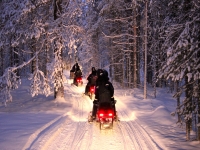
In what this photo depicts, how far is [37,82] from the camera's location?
14328mm

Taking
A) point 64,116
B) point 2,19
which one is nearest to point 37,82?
point 64,116

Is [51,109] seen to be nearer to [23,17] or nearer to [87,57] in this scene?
[23,17]

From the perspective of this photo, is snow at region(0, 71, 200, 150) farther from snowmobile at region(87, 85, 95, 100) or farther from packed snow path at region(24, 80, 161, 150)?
snowmobile at region(87, 85, 95, 100)

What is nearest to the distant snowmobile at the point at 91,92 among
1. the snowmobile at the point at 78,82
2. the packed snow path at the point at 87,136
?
the packed snow path at the point at 87,136

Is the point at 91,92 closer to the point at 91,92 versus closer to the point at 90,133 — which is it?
the point at 91,92

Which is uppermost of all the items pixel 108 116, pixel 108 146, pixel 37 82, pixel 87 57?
pixel 87 57

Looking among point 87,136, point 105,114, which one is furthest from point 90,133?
point 105,114

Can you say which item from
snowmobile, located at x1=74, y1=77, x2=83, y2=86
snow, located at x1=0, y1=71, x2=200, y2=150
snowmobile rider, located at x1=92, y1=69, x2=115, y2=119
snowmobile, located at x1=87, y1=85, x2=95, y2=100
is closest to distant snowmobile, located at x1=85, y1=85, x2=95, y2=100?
snowmobile, located at x1=87, y1=85, x2=95, y2=100

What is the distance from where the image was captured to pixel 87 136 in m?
8.60

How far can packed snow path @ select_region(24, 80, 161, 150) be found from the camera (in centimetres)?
738

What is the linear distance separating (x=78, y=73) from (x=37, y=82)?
11175mm

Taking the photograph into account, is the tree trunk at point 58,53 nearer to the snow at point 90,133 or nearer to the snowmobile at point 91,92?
the snowmobile at point 91,92

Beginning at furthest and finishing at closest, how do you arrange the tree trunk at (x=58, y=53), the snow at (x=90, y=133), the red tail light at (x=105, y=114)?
the tree trunk at (x=58, y=53) < the red tail light at (x=105, y=114) < the snow at (x=90, y=133)

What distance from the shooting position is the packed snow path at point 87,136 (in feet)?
24.2
